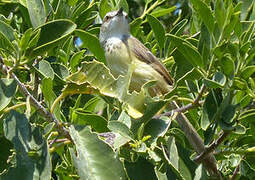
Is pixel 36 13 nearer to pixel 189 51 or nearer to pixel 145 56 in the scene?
pixel 189 51

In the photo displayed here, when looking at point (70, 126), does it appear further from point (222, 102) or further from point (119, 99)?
point (222, 102)

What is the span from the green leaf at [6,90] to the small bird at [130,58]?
1943 millimetres

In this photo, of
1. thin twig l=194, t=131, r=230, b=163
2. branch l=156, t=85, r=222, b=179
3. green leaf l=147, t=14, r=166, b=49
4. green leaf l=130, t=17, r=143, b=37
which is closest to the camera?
thin twig l=194, t=131, r=230, b=163

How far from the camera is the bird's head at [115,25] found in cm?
434

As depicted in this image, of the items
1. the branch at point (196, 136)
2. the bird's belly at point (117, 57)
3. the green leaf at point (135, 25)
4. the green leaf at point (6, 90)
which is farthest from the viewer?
the bird's belly at point (117, 57)

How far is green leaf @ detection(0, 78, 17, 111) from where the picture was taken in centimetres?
212

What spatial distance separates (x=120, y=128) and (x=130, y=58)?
2.23 metres

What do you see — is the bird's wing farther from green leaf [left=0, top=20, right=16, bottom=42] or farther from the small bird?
green leaf [left=0, top=20, right=16, bottom=42]

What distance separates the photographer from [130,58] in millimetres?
4332

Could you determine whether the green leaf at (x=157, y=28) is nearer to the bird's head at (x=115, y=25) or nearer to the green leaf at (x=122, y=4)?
the green leaf at (x=122, y=4)

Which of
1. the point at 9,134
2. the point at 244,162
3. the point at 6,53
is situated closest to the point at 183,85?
the point at 244,162

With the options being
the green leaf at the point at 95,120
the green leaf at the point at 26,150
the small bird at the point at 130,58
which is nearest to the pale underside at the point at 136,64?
the small bird at the point at 130,58

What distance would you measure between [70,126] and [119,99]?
259mm

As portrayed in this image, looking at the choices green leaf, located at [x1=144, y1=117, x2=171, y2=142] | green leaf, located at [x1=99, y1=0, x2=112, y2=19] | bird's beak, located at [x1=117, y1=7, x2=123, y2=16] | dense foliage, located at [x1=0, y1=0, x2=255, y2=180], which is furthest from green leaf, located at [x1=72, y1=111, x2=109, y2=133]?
bird's beak, located at [x1=117, y1=7, x2=123, y2=16]
